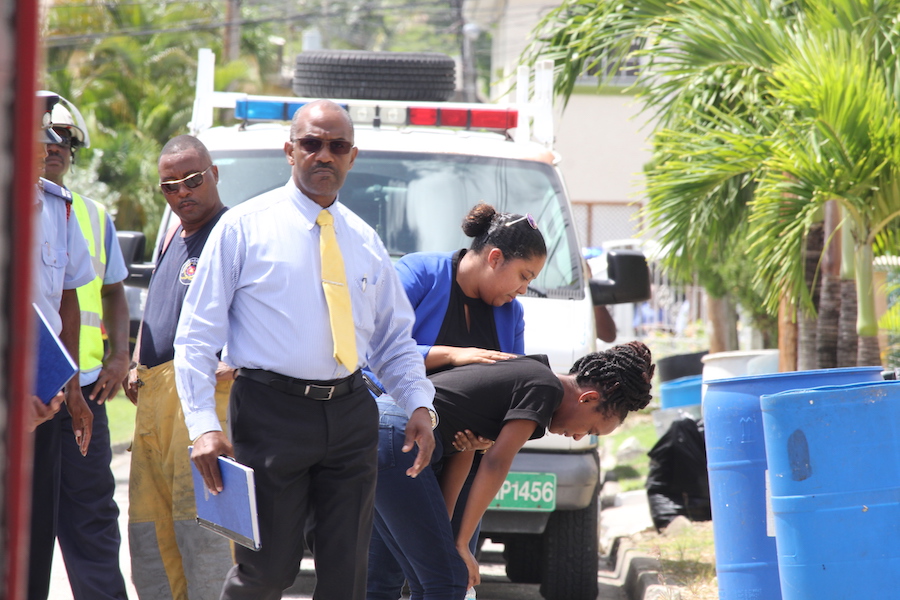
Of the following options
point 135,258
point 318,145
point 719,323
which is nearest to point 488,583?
point 135,258

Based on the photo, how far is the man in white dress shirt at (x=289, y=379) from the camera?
293 centimetres

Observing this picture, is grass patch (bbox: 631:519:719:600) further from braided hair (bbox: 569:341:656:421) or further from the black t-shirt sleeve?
the black t-shirt sleeve

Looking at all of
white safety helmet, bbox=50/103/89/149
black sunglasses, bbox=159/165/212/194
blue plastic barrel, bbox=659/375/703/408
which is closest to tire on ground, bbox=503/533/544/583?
black sunglasses, bbox=159/165/212/194

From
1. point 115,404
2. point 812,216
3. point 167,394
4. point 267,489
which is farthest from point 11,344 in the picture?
point 115,404

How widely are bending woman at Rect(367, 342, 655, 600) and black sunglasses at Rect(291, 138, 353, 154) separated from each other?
0.90 meters

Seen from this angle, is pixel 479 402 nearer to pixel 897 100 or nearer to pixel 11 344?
pixel 11 344

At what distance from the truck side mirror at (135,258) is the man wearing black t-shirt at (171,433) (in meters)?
1.28

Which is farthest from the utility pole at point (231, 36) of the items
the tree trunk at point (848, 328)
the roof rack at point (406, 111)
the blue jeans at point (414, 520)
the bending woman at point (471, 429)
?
the blue jeans at point (414, 520)

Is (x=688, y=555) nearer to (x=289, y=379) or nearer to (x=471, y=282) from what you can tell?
(x=471, y=282)

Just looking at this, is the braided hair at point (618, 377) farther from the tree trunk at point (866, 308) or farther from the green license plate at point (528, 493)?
the tree trunk at point (866, 308)

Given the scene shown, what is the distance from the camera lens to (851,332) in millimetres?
5973

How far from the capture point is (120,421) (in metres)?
11.4

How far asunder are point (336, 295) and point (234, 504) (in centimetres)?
66

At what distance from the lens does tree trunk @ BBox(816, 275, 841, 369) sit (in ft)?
20.3
